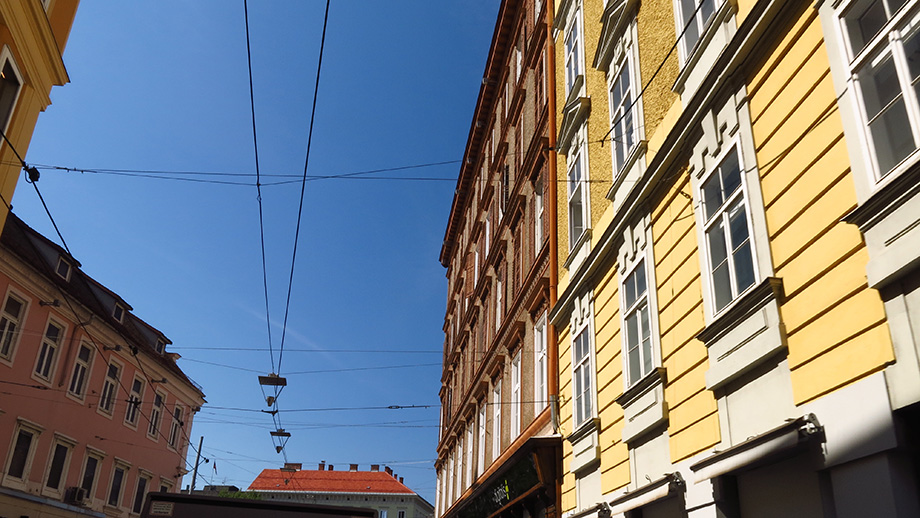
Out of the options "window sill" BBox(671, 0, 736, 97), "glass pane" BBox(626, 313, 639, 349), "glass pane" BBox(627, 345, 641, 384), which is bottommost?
"glass pane" BBox(627, 345, 641, 384)

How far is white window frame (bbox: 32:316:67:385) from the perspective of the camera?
24.5 metres

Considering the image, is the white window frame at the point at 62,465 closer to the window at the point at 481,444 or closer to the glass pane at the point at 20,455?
the glass pane at the point at 20,455

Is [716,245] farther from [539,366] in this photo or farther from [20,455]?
[20,455]

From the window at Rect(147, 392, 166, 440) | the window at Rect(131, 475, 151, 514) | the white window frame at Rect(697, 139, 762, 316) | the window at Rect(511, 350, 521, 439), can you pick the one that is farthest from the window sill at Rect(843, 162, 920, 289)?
the window at Rect(147, 392, 166, 440)

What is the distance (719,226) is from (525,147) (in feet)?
42.9

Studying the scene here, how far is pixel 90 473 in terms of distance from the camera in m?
28.0

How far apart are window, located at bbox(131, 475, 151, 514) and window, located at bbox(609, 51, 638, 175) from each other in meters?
28.0

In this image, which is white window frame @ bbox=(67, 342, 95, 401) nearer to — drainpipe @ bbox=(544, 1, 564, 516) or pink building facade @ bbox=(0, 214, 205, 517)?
pink building facade @ bbox=(0, 214, 205, 517)

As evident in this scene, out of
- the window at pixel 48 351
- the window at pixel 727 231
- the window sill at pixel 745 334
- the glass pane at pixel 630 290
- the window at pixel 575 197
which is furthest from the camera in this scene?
the window at pixel 48 351

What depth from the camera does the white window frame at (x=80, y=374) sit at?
26719mm

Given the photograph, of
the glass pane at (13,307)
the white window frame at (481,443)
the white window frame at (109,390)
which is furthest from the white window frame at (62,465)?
the white window frame at (481,443)

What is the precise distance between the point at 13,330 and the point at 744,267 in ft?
77.2

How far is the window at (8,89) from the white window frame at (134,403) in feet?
68.3

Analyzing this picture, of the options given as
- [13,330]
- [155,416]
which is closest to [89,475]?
[155,416]
